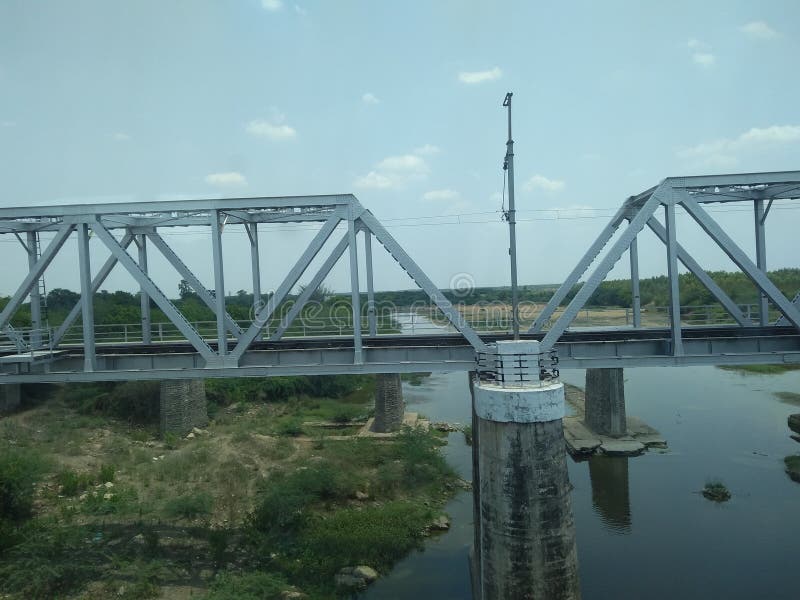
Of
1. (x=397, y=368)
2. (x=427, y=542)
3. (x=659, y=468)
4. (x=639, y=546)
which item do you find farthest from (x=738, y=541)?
(x=397, y=368)

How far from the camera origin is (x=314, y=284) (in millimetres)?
13633

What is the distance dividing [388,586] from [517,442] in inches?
262

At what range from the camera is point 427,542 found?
16250mm

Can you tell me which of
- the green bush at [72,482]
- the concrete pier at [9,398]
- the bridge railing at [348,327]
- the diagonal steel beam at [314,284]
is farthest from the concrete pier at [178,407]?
the diagonal steel beam at [314,284]

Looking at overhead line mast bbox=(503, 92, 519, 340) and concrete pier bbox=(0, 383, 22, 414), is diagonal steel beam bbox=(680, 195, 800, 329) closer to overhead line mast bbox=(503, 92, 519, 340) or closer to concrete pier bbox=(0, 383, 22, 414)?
overhead line mast bbox=(503, 92, 519, 340)

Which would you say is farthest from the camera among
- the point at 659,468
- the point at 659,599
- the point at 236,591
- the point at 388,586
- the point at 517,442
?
the point at 659,468

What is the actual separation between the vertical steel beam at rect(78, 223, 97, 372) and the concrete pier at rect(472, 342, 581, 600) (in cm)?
932

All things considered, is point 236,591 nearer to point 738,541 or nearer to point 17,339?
point 17,339

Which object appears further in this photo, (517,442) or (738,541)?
(738,541)

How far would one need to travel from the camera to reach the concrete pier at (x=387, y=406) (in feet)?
90.0

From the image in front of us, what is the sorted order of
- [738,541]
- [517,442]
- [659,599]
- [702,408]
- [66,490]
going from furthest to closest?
1. [702,408]
2. [66,490]
3. [738,541]
4. [659,599]
5. [517,442]

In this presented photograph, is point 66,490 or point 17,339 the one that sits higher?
point 17,339

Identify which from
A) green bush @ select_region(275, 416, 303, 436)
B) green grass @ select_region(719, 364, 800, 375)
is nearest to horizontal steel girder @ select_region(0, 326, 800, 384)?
green bush @ select_region(275, 416, 303, 436)

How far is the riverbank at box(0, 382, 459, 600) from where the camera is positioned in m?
13.3
